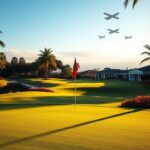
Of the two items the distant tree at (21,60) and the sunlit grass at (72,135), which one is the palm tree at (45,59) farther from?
the sunlit grass at (72,135)

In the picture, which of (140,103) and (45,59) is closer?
(140,103)

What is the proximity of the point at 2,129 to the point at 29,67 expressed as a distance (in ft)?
373

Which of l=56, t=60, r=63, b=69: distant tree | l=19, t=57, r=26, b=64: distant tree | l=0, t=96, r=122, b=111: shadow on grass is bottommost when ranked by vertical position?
l=0, t=96, r=122, b=111: shadow on grass

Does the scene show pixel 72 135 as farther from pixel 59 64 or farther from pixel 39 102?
pixel 59 64

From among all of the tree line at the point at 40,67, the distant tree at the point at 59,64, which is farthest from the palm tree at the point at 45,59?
the distant tree at the point at 59,64

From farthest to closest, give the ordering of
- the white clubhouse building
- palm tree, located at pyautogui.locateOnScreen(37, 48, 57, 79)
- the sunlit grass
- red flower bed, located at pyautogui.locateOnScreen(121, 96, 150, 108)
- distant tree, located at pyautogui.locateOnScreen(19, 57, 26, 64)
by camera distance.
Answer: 1. distant tree, located at pyautogui.locateOnScreen(19, 57, 26, 64)
2. the white clubhouse building
3. palm tree, located at pyautogui.locateOnScreen(37, 48, 57, 79)
4. red flower bed, located at pyautogui.locateOnScreen(121, 96, 150, 108)
5. the sunlit grass

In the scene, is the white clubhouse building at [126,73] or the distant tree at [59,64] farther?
the distant tree at [59,64]

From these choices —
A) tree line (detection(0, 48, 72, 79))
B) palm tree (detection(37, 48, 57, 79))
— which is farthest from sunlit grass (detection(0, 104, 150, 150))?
palm tree (detection(37, 48, 57, 79))

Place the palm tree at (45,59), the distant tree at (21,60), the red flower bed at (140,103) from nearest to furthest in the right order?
the red flower bed at (140,103), the palm tree at (45,59), the distant tree at (21,60)

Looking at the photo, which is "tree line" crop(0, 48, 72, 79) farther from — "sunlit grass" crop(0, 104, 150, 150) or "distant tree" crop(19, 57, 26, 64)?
"sunlit grass" crop(0, 104, 150, 150)

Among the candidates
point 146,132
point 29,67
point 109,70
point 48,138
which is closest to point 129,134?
point 146,132

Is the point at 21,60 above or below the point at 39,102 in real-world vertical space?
above

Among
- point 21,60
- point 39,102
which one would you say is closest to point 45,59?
point 21,60

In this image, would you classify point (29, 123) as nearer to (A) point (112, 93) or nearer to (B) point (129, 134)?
(B) point (129, 134)
